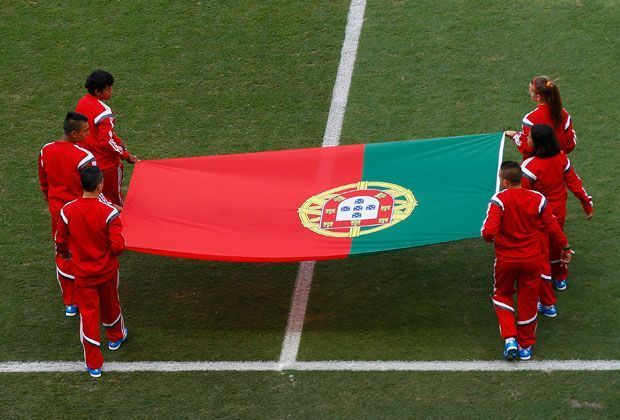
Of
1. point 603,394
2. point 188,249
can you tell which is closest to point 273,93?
point 188,249

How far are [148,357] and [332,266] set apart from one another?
1708mm

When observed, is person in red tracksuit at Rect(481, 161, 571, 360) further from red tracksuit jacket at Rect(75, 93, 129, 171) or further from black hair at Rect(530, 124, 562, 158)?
red tracksuit jacket at Rect(75, 93, 129, 171)

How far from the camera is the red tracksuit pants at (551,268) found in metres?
7.60

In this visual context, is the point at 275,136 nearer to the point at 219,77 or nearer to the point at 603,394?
the point at 219,77

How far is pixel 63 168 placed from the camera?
26.3ft

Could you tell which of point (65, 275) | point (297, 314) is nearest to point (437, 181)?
point (297, 314)

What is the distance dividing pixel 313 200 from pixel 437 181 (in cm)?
91

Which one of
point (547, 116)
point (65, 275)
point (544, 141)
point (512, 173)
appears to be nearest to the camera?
point (512, 173)

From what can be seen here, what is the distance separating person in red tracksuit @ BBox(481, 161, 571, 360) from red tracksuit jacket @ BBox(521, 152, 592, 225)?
378mm

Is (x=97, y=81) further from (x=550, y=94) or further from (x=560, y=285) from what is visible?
(x=560, y=285)

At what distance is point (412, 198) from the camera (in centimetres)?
814

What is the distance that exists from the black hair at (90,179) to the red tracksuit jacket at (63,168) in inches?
21.6

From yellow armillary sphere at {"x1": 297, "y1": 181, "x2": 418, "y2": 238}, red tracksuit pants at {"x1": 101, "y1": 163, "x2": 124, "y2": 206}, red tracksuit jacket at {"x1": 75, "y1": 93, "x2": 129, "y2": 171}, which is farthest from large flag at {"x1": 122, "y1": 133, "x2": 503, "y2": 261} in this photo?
red tracksuit jacket at {"x1": 75, "y1": 93, "x2": 129, "y2": 171}

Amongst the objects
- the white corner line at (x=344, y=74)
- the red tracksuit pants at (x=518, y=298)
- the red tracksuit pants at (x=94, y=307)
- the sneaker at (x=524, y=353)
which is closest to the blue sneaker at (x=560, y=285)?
the red tracksuit pants at (x=518, y=298)
